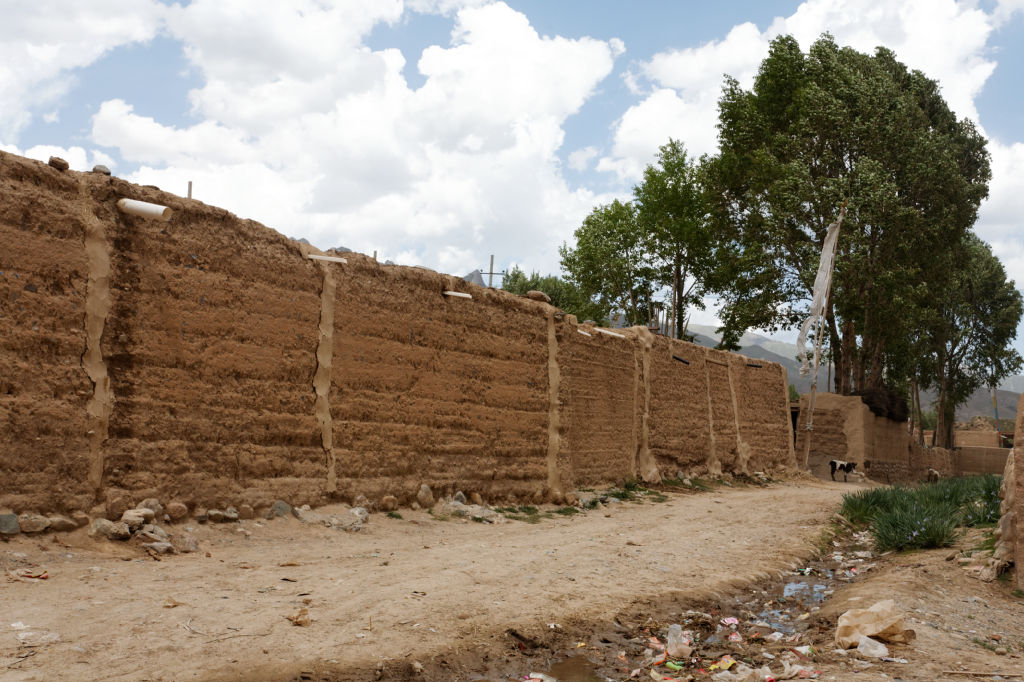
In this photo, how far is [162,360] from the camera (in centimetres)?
596

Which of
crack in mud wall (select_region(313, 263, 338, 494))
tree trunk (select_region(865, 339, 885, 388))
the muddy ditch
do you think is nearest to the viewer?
the muddy ditch

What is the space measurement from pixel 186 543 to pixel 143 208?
2.43 metres

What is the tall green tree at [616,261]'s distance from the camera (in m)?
31.3

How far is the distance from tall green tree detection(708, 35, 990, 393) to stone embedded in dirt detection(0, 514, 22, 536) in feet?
66.3

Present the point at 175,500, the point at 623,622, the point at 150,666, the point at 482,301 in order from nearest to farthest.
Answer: the point at 150,666, the point at 623,622, the point at 175,500, the point at 482,301

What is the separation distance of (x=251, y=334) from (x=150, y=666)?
347cm

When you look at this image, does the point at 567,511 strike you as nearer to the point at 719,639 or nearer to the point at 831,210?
the point at 719,639

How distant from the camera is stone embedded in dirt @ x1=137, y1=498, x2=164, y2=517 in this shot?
18.6ft

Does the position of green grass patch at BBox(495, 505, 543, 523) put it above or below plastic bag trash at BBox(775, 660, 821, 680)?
above

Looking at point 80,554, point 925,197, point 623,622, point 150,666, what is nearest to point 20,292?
point 80,554

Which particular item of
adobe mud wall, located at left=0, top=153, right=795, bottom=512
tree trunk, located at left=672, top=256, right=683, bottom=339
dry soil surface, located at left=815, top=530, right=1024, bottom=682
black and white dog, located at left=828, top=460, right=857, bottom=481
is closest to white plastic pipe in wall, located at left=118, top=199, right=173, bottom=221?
adobe mud wall, located at left=0, top=153, right=795, bottom=512

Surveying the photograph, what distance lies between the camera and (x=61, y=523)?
17.1 feet

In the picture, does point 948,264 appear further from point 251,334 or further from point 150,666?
point 150,666

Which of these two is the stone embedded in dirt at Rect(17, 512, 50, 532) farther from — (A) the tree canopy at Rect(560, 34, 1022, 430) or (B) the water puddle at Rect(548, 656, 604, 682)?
(A) the tree canopy at Rect(560, 34, 1022, 430)
